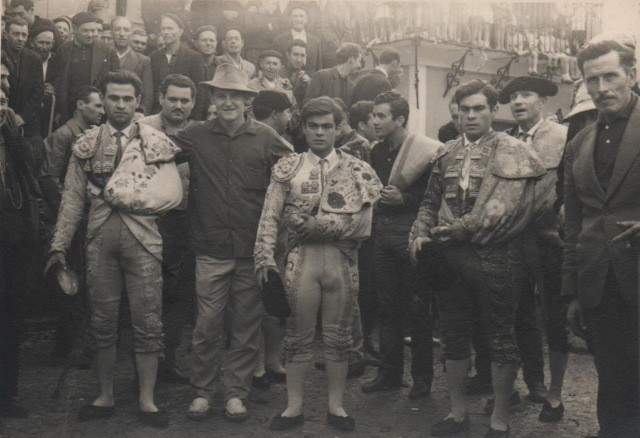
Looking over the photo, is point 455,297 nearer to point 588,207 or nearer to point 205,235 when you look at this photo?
point 588,207

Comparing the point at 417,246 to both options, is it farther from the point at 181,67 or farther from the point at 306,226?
the point at 181,67

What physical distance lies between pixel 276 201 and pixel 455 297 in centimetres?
125

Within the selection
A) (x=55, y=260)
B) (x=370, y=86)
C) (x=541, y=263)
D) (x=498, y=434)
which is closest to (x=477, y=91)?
(x=541, y=263)

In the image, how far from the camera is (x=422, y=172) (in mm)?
5547

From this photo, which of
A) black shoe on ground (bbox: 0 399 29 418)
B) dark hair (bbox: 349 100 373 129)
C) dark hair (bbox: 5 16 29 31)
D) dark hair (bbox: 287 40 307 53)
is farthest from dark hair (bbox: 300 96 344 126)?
dark hair (bbox: 287 40 307 53)

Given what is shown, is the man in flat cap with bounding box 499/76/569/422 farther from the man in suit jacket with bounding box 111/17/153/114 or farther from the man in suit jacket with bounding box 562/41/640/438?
the man in suit jacket with bounding box 111/17/153/114

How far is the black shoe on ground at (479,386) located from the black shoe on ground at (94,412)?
2.50 m

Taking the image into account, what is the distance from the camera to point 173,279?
17.9 feet

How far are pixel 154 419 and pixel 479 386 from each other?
7.61ft

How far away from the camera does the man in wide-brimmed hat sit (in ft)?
16.8

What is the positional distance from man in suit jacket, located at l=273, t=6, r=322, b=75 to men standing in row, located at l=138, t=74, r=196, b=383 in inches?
169

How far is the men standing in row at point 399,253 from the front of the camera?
5555 millimetres

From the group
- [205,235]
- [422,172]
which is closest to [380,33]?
[422,172]

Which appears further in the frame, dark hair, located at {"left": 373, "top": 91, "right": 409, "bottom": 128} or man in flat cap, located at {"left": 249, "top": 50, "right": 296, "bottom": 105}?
man in flat cap, located at {"left": 249, "top": 50, "right": 296, "bottom": 105}
